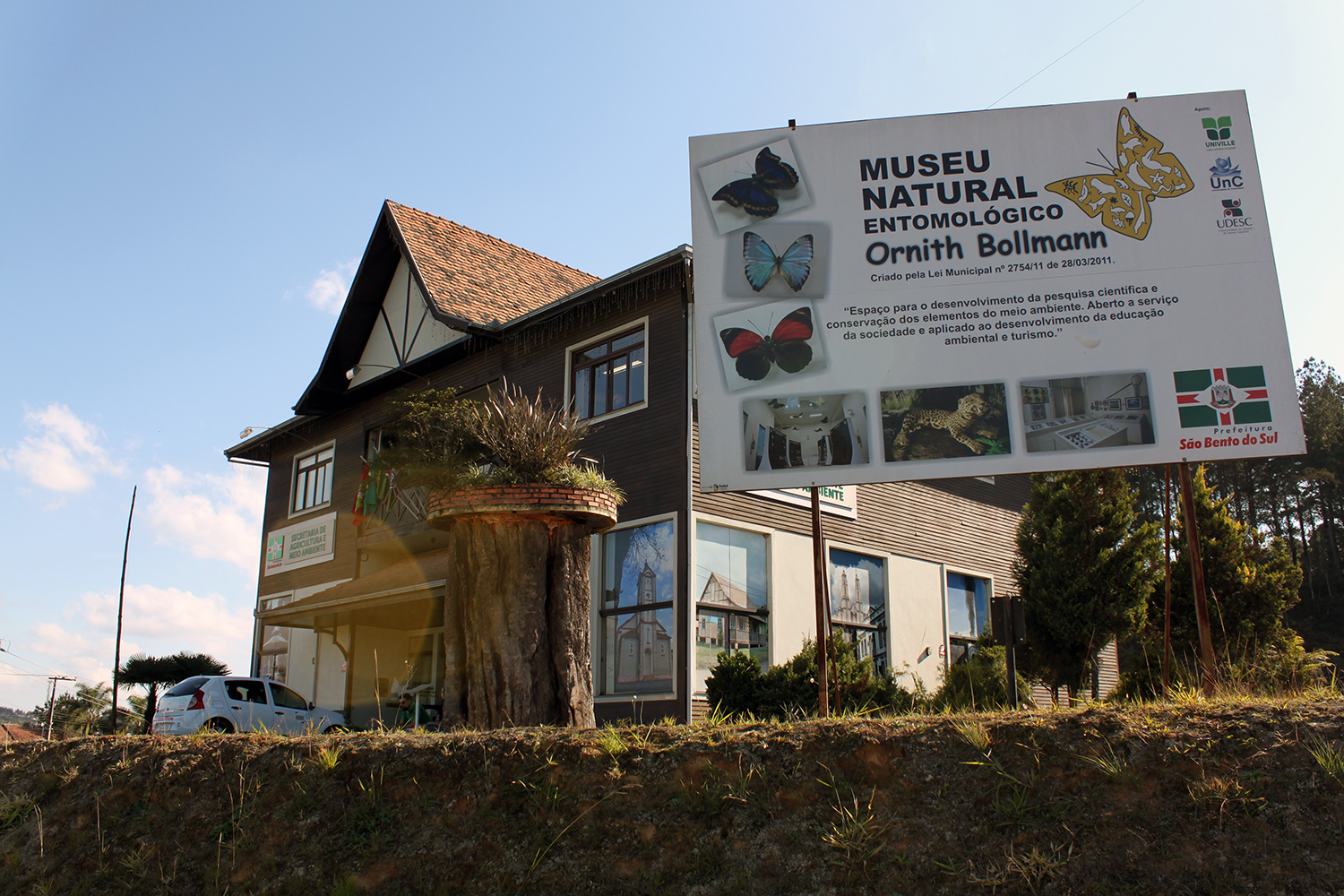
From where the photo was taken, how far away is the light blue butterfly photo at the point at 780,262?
9.22m

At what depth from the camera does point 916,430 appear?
871 centimetres

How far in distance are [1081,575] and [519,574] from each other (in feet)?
37.4

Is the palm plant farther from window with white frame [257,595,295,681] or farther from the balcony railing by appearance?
window with white frame [257,595,295,681]

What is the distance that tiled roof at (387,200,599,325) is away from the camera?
19.4 m

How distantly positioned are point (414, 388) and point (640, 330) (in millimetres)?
6858

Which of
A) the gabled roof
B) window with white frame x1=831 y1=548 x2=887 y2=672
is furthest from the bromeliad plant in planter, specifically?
the gabled roof

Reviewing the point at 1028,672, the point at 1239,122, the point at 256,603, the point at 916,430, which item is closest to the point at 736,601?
the point at 1028,672

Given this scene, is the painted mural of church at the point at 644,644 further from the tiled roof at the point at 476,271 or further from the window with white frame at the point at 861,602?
the tiled roof at the point at 476,271

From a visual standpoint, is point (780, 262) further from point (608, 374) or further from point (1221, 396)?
point (608, 374)

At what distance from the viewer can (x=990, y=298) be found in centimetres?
895

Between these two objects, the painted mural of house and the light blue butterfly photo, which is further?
the painted mural of house

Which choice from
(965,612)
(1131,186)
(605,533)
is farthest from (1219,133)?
(965,612)

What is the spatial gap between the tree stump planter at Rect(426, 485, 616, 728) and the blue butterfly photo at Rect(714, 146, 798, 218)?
300cm

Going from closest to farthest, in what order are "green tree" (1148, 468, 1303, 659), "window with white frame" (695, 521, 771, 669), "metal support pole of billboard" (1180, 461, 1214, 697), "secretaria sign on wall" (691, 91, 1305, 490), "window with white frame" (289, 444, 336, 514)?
"metal support pole of billboard" (1180, 461, 1214, 697) → "secretaria sign on wall" (691, 91, 1305, 490) → "window with white frame" (695, 521, 771, 669) → "green tree" (1148, 468, 1303, 659) → "window with white frame" (289, 444, 336, 514)
